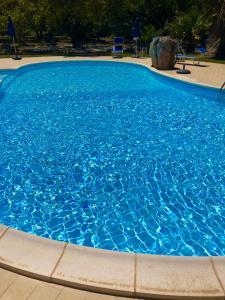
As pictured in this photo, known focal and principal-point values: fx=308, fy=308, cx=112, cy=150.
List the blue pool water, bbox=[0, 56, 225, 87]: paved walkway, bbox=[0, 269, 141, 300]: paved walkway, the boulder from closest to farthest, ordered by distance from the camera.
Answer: bbox=[0, 269, 141, 300]: paved walkway
the blue pool water
bbox=[0, 56, 225, 87]: paved walkway
the boulder

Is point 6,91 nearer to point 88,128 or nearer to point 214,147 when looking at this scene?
point 88,128

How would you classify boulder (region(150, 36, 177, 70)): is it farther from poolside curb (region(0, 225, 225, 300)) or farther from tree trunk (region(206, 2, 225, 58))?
poolside curb (region(0, 225, 225, 300))


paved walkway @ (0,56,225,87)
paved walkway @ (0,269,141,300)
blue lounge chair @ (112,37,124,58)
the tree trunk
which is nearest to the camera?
paved walkway @ (0,269,141,300)

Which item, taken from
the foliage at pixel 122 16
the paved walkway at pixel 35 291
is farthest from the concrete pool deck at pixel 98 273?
the foliage at pixel 122 16

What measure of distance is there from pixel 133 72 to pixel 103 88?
4564 mm

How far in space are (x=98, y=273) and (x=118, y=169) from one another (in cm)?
381

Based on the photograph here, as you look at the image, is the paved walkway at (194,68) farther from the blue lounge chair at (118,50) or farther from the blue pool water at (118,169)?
the blue pool water at (118,169)

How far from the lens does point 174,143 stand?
350 inches

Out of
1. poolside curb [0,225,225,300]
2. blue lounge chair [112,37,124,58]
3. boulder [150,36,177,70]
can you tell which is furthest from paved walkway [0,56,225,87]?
poolside curb [0,225,225,300]

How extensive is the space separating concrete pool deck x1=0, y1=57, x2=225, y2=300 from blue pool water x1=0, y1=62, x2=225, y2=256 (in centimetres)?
114

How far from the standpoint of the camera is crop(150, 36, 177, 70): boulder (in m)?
16.8

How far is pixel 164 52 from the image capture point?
1700 centimetres

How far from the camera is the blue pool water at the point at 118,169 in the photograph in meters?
5.49

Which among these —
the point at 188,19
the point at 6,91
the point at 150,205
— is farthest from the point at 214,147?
the point at 188,19
